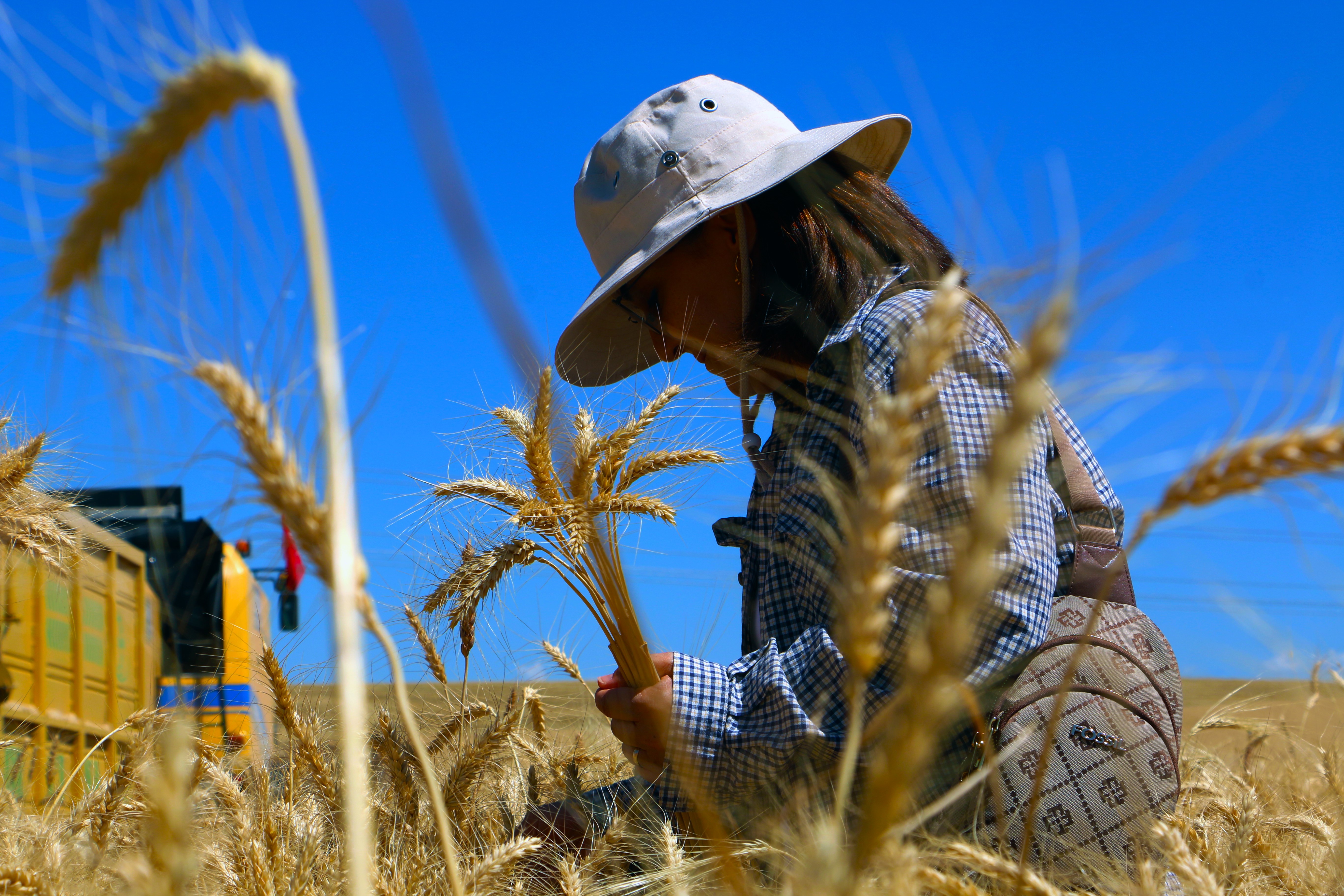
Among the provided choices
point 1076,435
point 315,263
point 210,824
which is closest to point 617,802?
point 210,824

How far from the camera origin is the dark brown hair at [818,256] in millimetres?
1811

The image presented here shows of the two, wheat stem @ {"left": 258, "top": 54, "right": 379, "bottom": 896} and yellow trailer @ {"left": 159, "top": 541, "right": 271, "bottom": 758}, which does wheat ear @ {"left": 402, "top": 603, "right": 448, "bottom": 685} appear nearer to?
yellow trailer @ {"left": 159, "top": 541, "right": 271, "bottom": 758}

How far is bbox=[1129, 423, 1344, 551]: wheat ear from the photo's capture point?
2.35 ft

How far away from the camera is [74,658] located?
4938 mm

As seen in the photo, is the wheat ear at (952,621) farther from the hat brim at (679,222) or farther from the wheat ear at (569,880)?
the hat brim at (679,222)

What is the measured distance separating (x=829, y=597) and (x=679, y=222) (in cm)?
80

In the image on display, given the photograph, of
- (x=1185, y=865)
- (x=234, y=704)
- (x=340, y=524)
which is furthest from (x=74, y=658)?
(x=1185, y=865)

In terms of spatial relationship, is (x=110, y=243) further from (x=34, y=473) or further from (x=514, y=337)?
(x=34, y=473)

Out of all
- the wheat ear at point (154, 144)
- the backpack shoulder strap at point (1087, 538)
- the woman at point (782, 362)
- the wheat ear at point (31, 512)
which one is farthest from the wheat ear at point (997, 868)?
the wheat ear at point (31, 512)

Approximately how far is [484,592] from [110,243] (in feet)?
2.78

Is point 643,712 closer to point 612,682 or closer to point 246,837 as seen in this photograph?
point 612,682

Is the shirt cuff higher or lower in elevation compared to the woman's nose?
lower

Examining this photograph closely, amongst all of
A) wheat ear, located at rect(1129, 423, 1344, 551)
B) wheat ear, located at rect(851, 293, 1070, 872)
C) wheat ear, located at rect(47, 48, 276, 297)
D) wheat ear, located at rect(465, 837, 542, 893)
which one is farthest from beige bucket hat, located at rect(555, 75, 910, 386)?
wheat ear, located at rect(851, 293, 1070, 872)

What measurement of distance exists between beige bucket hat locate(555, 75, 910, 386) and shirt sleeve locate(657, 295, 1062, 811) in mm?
479
